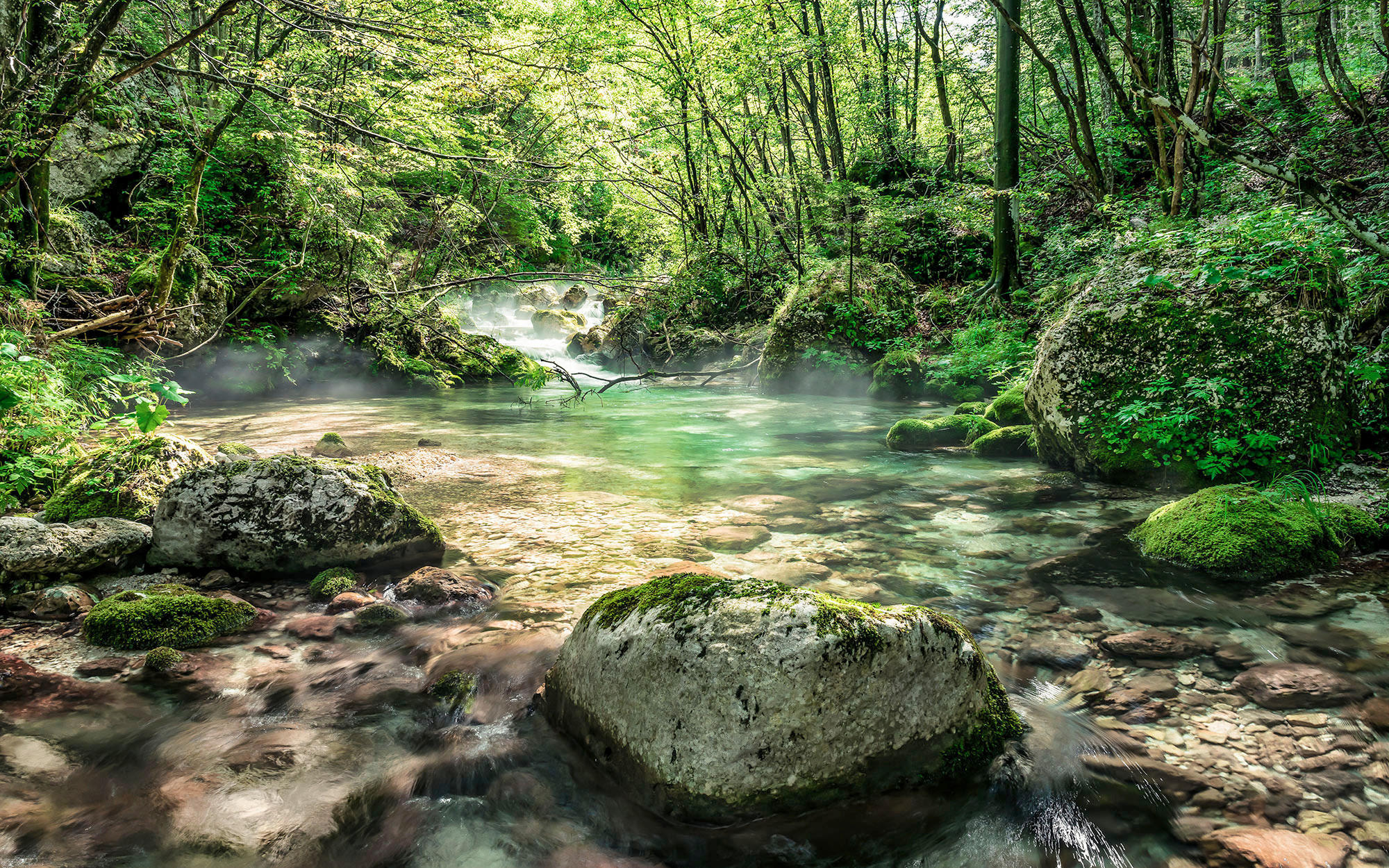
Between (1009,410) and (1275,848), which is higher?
(1009,410)

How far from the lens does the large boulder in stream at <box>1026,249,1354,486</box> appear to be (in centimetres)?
531

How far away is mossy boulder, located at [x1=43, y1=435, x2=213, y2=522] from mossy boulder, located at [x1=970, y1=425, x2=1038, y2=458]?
27.2 ft

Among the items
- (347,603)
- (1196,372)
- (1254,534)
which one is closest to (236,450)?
(347,603)

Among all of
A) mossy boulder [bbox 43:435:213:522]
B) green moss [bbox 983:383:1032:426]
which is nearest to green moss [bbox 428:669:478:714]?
mossy boulder [bbox 43:435:213:522]

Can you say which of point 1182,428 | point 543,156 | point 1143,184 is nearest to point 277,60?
point 543,156

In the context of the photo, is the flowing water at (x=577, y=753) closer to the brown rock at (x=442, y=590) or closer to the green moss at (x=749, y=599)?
the brown rock at (x=442, y=590)

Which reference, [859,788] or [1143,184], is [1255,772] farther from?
[1143,184]

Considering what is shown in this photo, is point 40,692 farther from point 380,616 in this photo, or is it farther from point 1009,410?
point 1009,410

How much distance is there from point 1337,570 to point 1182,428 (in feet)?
5.75

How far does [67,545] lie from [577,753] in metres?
3.94

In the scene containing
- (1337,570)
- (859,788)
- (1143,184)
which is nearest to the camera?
(859,788)

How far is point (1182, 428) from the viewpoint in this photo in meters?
5.62

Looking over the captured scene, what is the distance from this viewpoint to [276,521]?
452cm

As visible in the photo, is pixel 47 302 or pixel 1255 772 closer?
pixel 1255 772
